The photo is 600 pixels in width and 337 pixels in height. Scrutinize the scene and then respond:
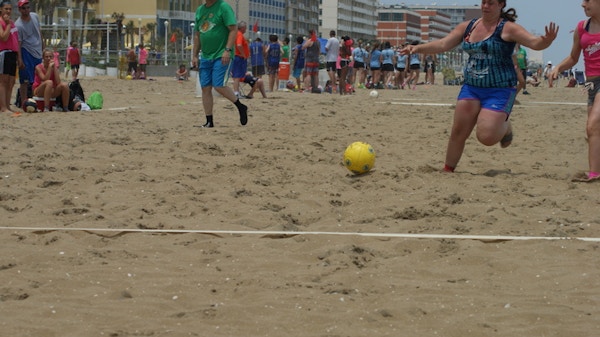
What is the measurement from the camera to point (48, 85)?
14.4m

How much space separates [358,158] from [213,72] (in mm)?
4269

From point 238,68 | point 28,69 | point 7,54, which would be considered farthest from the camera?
point 238,68

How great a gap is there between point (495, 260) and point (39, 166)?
14.7 feet

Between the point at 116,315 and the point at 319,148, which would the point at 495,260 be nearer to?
the point at 116,315

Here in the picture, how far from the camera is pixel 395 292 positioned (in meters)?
4.50

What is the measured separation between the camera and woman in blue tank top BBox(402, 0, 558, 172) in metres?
8.06

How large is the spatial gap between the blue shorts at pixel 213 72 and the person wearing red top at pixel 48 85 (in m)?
3.53

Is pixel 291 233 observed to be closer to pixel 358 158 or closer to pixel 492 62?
pixel 358 158

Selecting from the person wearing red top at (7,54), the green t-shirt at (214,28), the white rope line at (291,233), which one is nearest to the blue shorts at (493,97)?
the white rope line at (291,233)

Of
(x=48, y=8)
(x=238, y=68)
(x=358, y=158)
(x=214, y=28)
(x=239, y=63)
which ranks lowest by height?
(x=358, y=158)

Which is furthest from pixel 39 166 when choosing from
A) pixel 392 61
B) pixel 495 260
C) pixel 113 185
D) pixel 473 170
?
pixel 392 61

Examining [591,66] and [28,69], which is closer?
[591,66]

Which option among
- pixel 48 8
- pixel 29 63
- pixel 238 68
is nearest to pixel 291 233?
pixel 29 63

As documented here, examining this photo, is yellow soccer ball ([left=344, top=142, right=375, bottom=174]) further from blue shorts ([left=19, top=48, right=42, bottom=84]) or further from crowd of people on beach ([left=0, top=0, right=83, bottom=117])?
blue shorts ([left=19, top=48, right=42, bottom=84])
